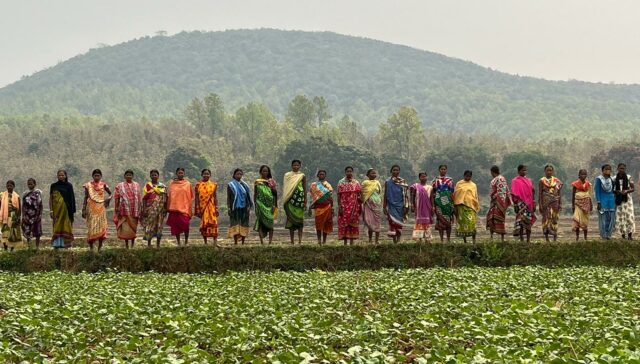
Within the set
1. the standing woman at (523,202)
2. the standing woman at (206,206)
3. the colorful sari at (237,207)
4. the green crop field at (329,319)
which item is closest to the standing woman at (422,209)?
the standing woman at (523,202)

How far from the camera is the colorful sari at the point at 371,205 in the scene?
2189cm

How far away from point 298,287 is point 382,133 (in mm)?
89023

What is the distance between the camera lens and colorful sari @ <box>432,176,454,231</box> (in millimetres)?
22172

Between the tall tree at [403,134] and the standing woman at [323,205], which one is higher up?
the tall tree at [403,134]

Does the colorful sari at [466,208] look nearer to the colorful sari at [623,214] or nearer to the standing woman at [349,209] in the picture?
the standing woman at [349,209]

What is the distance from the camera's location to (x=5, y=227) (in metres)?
22.7

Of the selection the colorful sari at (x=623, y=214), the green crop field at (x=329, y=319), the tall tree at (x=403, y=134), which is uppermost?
the tall tree at (x=403, y=134)

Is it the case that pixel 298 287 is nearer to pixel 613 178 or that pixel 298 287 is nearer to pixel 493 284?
pixel 493 284

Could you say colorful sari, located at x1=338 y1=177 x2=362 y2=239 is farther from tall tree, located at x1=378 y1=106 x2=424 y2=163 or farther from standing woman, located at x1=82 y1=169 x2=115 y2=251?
tall tree, located at x1=378 y1=106 x2=424 y2=163

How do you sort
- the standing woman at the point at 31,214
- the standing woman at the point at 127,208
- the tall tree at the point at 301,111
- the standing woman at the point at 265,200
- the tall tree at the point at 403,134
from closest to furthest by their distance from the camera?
the standing woman at the point at 127,208 < the standing woman at the point at 265,200 < the standing woman at the point at 31,214 < the tall tree at the point at 403,134 < the tall tree at the point at 301,111

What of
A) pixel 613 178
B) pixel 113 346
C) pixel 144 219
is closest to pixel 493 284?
pixel 113 346

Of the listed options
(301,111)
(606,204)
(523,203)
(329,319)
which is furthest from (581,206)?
(301,111)

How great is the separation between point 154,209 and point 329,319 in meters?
11.5

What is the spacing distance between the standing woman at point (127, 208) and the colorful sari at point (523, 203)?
1017 cm
